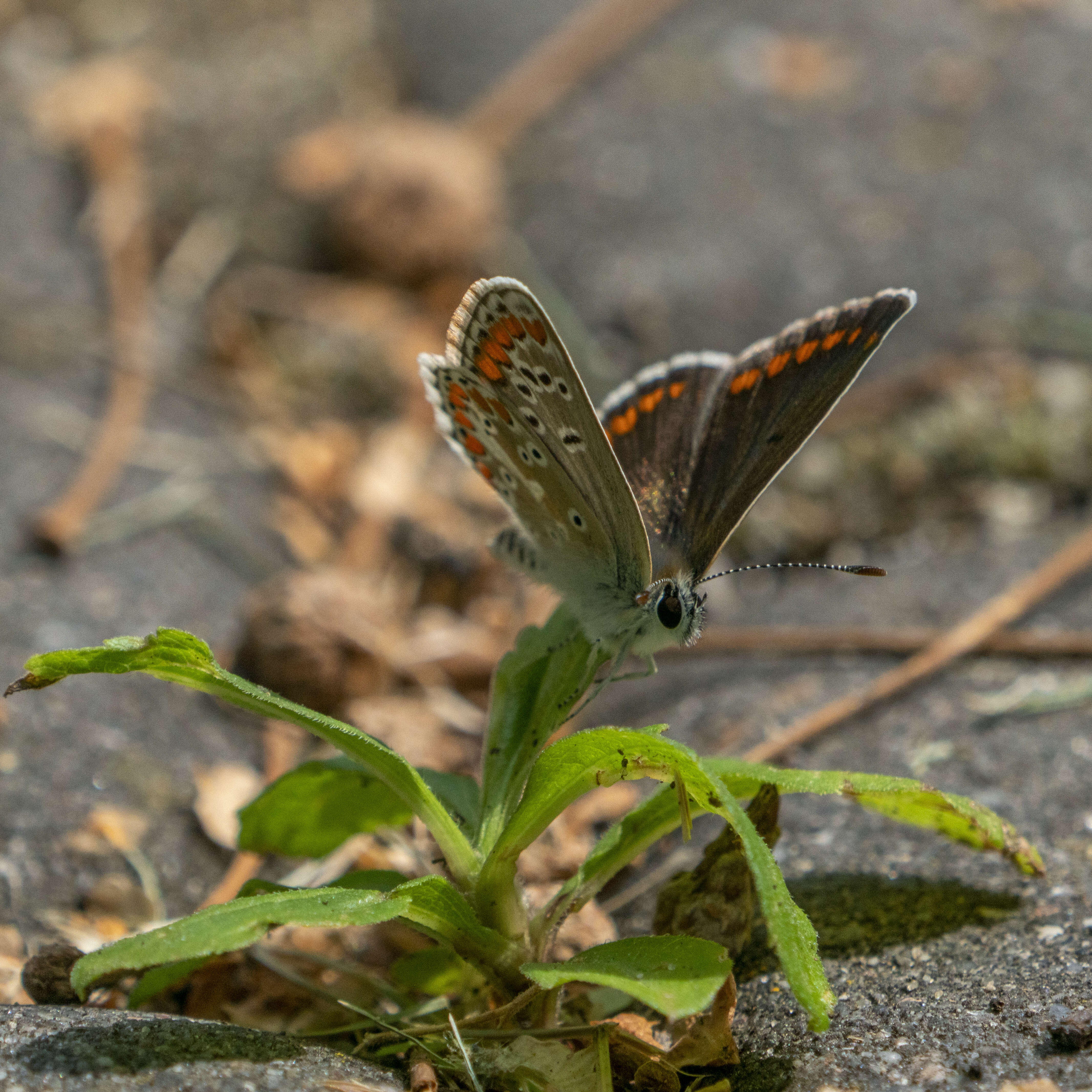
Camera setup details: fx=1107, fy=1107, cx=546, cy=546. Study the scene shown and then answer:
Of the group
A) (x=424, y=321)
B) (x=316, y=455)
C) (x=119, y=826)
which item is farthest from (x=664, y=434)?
(x=424, y=321)

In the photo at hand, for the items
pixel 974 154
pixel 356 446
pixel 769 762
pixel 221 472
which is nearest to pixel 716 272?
pixel 974 154

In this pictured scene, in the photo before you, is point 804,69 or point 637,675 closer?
point 637,675

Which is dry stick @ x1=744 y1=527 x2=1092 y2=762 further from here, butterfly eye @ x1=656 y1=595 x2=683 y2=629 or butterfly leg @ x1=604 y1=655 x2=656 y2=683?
butterfly eye @ x1=656 y1=595 x2=683 y2=629

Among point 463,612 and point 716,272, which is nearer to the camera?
point 463,612

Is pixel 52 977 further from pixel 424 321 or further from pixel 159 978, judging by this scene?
pixel 424 321

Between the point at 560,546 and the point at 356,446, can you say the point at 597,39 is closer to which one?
the point at 356,446

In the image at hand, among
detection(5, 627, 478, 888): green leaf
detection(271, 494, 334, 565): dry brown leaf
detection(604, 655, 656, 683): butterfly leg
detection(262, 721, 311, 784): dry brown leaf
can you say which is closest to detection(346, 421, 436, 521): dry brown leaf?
detection(271, 494, 334, 565): dry brown leaf
